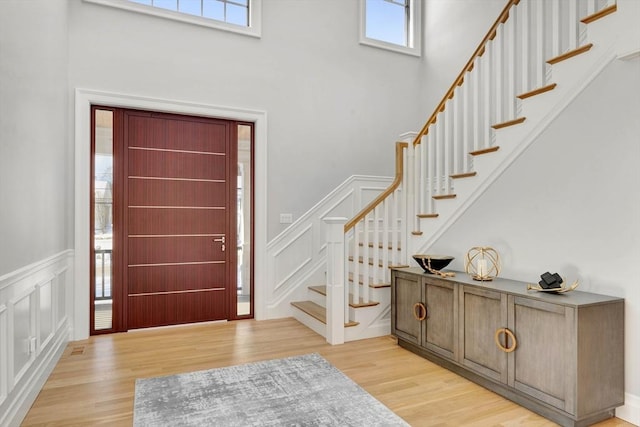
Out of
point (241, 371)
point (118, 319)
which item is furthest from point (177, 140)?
point (241, 371)

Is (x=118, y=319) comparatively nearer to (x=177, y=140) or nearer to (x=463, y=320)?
(x=177, y=140)

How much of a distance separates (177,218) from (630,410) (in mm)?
4101

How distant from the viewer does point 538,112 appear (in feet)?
9.27

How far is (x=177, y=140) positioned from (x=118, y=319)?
1977 millimetres

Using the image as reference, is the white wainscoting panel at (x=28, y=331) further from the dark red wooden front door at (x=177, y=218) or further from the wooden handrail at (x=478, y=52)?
the wooden handrail at (x=478, y=52)

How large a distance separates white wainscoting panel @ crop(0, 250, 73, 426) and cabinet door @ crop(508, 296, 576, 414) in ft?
9.74

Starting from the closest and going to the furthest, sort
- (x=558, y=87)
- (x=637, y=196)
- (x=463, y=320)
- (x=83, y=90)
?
(x=637, y=196), (x=558, y=87), (x=463, y=320), (x=83, y=90)

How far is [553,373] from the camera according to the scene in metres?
2.38

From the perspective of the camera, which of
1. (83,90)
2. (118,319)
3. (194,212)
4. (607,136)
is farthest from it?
(194,212)

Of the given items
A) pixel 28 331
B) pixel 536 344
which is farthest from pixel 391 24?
pixel 28 331

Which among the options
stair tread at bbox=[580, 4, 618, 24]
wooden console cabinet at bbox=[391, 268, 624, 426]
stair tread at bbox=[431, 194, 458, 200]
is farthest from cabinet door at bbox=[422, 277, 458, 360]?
stair tread at bbox=[580, 4, 618, 24]

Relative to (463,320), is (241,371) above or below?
below

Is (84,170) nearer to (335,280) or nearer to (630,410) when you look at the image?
(335,280)

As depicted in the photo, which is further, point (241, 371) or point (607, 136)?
point (241, 371)
